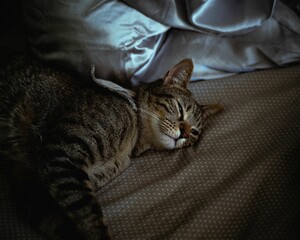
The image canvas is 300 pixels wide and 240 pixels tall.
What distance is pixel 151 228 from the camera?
3.73 feet

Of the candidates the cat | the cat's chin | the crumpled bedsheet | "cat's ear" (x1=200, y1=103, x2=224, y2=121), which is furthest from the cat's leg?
"cat's ear" (x1=200, y1=103, x2=224, y2=121)

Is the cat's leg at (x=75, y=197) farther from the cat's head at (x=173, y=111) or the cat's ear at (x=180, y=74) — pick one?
the cat's ear at (x=180, y=74)

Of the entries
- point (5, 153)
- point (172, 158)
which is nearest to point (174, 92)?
point (172, 158)

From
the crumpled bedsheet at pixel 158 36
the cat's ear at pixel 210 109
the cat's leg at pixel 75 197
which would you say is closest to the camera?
the cat's leg at pixel 75 197

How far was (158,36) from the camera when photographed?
1570mm

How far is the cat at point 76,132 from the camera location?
114 cm

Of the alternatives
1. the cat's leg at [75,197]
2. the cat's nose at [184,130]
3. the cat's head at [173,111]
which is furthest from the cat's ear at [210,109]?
the cat's leg at [75,197]

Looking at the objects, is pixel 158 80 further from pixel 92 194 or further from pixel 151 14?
pixel 92 194

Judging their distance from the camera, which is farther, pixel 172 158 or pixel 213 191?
pixel 172 158

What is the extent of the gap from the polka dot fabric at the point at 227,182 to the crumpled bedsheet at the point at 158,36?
131mm

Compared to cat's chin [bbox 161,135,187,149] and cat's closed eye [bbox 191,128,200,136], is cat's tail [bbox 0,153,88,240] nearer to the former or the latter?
cat's chin [bbox 161,135,187,149]

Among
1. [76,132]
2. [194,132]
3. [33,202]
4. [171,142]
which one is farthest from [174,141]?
[33,202]

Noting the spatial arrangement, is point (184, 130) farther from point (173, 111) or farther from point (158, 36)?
point (158, 36)

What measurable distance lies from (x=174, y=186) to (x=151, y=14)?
0.72 m
